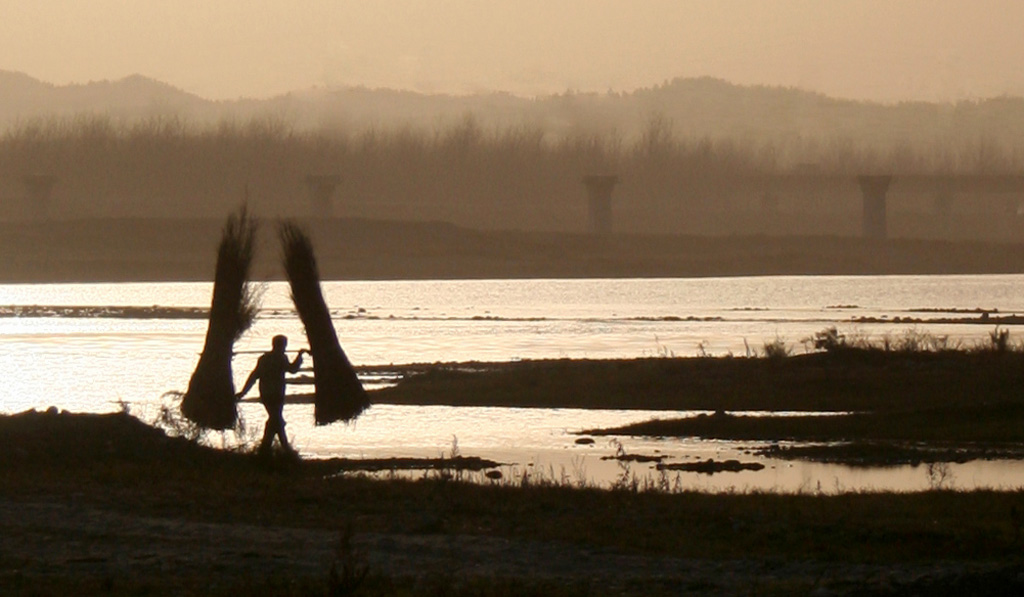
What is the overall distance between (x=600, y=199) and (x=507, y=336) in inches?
3015

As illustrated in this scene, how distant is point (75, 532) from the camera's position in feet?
51.8

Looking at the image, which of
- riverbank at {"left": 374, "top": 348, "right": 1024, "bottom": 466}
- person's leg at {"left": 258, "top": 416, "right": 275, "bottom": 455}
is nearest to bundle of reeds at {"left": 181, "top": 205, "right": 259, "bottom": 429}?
person's leg at {"left": 258, "top": 416, "right": 275, "bottom": 455}

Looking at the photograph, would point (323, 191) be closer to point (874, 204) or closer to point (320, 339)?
point (874, 204)

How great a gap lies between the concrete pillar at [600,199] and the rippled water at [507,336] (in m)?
6.53

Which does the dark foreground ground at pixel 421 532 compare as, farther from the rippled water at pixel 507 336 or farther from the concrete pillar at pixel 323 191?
the concrete pillar at pixel 323 191

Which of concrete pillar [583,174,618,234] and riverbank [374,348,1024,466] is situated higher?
concrete pillar [583,174,618,234]

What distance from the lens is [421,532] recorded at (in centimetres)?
1603

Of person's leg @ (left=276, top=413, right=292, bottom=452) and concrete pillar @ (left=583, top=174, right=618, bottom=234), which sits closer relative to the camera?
person's leg @ (left=276, top=413, right=292, bottom=452)

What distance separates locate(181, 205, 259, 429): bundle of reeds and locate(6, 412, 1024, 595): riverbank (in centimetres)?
749

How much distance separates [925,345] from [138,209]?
110 metres

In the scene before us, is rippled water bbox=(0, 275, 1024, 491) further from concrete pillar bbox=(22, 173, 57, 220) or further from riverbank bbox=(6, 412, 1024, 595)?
concrete pillar bbox=(22, 173, 57, 220)

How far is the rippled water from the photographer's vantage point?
28.0 meters

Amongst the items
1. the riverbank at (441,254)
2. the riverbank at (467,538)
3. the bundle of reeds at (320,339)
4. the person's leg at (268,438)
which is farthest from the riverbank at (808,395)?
the riverbank at (441,254)

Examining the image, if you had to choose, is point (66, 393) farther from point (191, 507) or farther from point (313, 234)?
point (313, 234)
